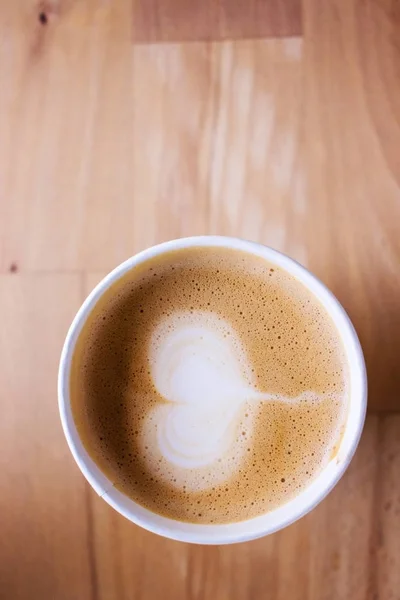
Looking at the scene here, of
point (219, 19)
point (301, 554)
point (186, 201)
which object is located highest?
point (219, 19)

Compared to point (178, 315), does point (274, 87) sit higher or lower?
higher

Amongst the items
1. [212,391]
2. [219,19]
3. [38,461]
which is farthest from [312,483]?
[219,19]

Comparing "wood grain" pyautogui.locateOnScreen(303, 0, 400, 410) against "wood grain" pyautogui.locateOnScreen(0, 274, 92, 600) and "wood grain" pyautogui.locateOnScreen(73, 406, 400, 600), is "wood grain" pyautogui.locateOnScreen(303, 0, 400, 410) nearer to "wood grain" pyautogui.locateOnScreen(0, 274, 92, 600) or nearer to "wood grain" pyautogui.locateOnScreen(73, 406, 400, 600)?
"wood grain" pyautogui.locateOnScreen(73, 406, 400, 600)

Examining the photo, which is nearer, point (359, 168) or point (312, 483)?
point (312, 483)

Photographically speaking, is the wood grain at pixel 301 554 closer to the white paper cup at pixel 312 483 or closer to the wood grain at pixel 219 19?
the white paper cup at pixel 312 483

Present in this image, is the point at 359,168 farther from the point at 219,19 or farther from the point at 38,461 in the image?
the point at 38,461

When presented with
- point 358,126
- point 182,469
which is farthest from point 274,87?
point 182,469

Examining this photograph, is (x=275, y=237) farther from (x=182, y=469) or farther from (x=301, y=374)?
(x=182, y=469)
